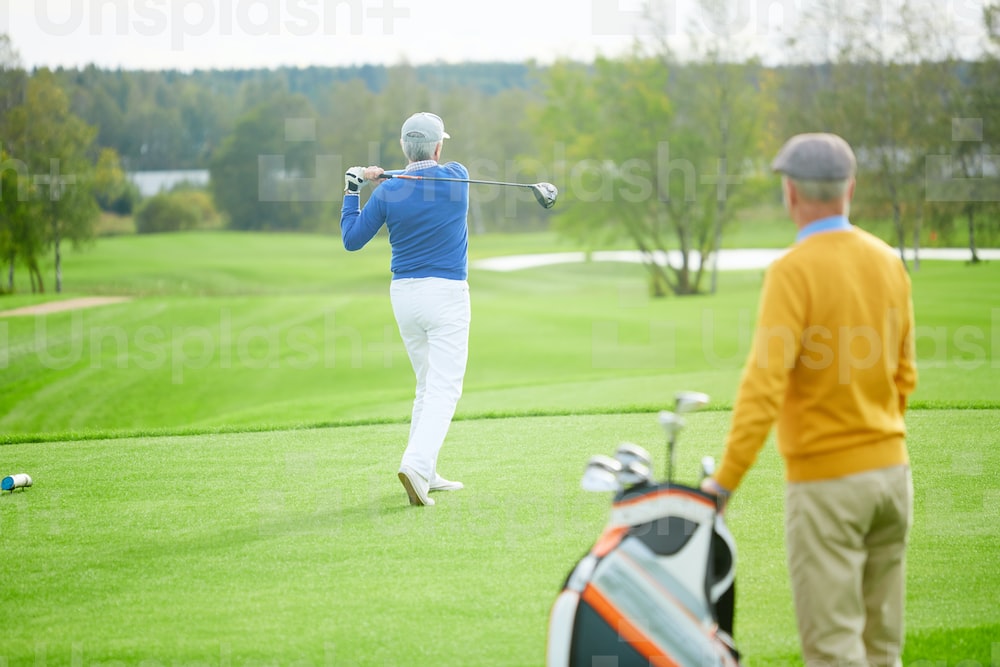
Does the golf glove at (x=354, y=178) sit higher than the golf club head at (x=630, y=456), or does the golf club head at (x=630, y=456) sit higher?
the golf glove at (x=354, y=178)

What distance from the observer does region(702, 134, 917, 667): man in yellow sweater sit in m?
2.81

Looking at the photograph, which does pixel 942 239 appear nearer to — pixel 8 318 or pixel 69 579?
pixel 8 318

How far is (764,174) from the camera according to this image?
38.1 meters

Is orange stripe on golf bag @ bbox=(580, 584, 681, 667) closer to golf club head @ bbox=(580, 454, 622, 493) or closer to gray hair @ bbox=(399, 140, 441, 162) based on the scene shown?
golf club head @ bbox=(580, 454, 622, 493)

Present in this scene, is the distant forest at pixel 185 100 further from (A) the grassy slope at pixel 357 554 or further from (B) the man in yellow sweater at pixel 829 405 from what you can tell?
(B) the man in yellow sweater at pixel 829 405

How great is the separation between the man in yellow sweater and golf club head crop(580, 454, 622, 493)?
258 millimetres

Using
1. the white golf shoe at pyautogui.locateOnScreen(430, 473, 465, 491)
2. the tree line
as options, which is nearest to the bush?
the tree line

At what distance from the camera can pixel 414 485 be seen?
5.22m

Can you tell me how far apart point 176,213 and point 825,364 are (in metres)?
60.5

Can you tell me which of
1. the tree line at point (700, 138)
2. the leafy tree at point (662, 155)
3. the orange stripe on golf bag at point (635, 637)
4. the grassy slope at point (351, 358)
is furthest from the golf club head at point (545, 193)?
the leafy tree at point (662, 155)

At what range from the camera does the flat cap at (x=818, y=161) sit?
286 cm

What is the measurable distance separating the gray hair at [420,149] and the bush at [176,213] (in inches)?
2161

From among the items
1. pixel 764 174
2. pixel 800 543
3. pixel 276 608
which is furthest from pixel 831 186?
pixel 764 174

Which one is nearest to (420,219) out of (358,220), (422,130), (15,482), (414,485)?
(358,220)
